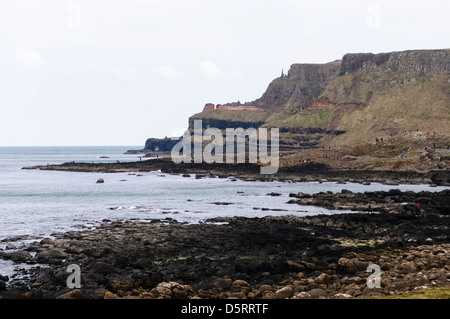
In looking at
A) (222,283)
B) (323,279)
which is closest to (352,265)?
(323,279)

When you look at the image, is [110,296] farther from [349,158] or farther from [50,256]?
[349,158]

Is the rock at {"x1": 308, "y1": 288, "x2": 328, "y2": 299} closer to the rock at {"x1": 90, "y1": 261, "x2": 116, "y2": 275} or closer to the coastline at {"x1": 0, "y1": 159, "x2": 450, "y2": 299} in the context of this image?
the coastline at {"x1": 0, "y1": 159, "x2": 450, "y2": 299}

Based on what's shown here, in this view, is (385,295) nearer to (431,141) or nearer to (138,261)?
(138,261)

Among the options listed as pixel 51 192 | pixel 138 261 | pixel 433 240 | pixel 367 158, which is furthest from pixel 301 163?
pixel 138 261

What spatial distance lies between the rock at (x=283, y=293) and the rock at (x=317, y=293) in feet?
2.64

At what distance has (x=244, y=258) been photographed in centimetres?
2831

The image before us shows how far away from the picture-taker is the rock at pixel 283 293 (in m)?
19.1

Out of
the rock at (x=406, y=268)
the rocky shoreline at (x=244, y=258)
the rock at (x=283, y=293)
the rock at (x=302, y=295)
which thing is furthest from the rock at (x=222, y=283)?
the rock at (x=406, y=268)

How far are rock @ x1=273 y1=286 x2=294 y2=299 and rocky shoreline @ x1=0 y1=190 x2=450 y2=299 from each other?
0.06m

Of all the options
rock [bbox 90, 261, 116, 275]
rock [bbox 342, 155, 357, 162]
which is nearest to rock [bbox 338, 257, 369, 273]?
rock [bbox 90, 261, 116, 275]

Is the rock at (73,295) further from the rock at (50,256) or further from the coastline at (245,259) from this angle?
the rock at (50,256)

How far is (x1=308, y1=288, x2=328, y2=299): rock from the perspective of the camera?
18638 mm
